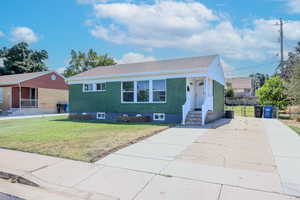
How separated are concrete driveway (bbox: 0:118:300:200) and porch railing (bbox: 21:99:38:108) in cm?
1860

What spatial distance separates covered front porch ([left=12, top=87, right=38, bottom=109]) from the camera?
21.1 meters

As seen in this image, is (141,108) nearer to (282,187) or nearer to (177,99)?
(177,99)

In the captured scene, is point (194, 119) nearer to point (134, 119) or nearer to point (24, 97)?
point (134, 119)

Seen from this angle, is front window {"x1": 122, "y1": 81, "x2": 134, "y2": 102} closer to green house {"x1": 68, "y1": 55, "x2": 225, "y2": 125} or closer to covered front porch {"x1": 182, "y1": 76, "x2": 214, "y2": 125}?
green house {"x1": 68, "y1": 55, "x2": 225, "y2": 125}

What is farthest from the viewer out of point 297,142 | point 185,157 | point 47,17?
point 47,17

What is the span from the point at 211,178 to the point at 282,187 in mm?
1158

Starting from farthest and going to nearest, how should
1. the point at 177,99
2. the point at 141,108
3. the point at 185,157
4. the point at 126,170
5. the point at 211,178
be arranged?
the point at 141,108 < the point at 177,99 < the point at 185,157 < the point at 126,170 < the point at 211,178

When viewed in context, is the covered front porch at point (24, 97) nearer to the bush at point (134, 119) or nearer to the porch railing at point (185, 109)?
the bush at point (134, 119)

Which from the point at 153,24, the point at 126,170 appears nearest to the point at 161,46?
the point at 153,24

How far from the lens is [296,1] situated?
40.1 ft

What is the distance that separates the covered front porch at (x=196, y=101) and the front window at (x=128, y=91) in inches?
153

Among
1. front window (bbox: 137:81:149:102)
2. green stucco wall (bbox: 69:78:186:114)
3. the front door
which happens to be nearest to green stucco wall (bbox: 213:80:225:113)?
the front door

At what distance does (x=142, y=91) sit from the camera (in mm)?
12750

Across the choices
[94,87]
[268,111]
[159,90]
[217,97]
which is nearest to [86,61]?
[94,87]
